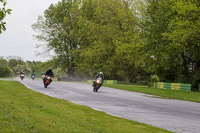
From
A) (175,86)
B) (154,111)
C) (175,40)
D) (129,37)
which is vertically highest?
(129,37)

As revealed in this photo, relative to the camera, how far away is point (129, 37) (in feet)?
162

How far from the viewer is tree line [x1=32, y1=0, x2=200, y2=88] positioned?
34688 mm

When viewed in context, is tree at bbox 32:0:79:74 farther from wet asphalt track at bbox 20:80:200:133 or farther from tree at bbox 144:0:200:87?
A: wet asphalt track at bbox 20:80:200:133

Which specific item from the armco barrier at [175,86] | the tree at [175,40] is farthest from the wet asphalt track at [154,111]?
the armco barrier at [175,86]

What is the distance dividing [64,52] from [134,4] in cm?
2308

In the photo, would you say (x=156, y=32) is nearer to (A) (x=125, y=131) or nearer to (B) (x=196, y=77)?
(B) (x=196, y=77)

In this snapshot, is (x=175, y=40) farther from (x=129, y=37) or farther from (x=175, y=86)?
(x=129, y=37)

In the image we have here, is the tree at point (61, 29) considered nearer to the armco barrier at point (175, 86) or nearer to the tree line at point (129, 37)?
the tree line at point (129, 37)

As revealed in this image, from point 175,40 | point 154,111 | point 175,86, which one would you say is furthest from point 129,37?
point 154,111

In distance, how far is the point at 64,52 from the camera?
68.9m

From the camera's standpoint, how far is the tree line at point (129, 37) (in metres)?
34.7

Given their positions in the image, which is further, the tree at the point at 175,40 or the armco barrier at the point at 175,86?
the armco barrier at the point at 175,86

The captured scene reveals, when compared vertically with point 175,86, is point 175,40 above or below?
above

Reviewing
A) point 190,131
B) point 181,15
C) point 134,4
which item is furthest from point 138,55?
point 190,131
